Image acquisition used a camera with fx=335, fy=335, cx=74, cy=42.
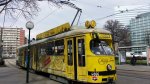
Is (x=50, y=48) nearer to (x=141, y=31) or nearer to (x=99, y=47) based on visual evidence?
(x=99, y=47)

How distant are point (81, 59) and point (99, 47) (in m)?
1.02

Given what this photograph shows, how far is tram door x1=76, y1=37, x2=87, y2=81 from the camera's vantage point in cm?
1542

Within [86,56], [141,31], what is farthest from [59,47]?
[141,31]

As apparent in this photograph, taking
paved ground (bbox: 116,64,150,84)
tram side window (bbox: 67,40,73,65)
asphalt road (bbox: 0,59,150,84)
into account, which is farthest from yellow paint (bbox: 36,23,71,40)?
paved ground (bbox: 116,64,150,84)

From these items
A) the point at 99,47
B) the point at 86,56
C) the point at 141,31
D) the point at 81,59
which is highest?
the point at 141,31

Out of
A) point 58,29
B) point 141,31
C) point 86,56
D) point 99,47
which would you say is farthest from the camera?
point 141,31

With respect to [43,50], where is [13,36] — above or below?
above

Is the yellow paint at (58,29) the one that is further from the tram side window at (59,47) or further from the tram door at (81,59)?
the tram door at (81,59)

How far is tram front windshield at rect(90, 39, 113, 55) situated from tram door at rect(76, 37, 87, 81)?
18.8 inches

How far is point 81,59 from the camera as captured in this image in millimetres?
15680

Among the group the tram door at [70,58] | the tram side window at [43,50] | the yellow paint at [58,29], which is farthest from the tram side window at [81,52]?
the tram side window at [43,50]

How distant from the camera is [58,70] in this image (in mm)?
18719

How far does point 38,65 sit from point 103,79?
34.9 feet

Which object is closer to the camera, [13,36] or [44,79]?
[44,79]
